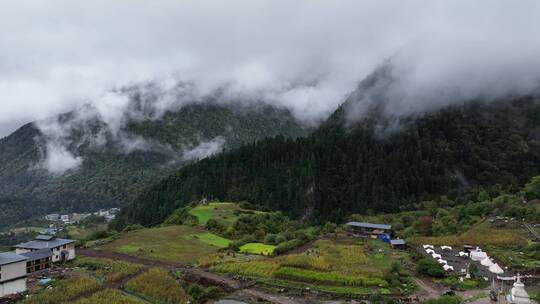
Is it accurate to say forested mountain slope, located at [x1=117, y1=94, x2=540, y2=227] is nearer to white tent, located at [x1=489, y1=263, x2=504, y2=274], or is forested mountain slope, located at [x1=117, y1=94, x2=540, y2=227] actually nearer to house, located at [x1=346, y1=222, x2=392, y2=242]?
house, located at [x1=346, y1=222, x2=392, y2=242]

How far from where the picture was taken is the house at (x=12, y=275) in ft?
149

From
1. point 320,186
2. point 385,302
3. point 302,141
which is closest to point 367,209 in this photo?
point 320,186

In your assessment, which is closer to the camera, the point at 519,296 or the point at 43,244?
the point at 519,296

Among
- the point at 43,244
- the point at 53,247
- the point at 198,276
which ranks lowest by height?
the point at 198,276

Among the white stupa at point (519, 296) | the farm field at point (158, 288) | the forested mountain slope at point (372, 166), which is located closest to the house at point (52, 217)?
the forested mountain slope at point (372, 166)

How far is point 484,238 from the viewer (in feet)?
230

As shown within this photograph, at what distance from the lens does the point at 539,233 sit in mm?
69875

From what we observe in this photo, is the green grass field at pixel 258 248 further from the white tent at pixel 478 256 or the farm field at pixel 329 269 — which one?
the white tent at pixel 478 256

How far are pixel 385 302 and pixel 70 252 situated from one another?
41.5 meters

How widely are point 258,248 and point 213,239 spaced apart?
12.2 meters

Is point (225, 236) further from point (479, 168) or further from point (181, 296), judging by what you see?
point (479, 168)

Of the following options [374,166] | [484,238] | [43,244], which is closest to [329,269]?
[484,238]

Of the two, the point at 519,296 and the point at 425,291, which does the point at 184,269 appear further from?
the point at 519,296

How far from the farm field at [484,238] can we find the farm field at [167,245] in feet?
111
